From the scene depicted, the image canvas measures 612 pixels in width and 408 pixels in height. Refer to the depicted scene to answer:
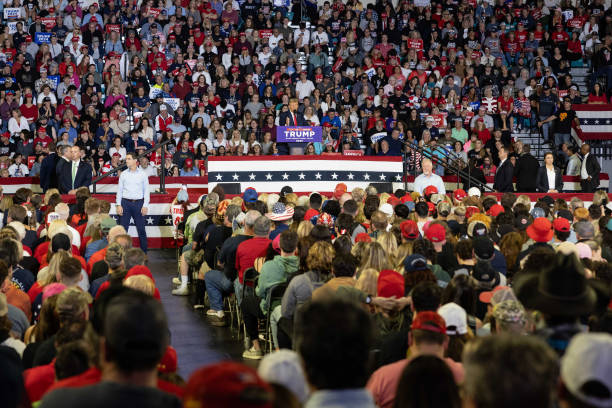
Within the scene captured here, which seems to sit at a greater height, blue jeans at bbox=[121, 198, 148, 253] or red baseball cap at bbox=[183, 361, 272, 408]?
red baseball cap at bbox=[183, 361, 272, 408]

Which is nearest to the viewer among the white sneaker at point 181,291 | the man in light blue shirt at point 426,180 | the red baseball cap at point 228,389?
the red baseball cap at point 228,389

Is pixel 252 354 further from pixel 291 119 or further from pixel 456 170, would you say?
pixel 291 119

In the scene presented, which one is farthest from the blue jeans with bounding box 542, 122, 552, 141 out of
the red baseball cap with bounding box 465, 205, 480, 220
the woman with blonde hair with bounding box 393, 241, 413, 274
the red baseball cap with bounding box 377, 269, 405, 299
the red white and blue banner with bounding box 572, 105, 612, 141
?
the red baseball cap with bounding box 377, 269, 405, 299

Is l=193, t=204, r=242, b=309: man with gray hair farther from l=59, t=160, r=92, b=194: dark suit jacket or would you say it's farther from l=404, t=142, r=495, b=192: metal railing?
l=404, t=142, r=495, b=192: metal railing

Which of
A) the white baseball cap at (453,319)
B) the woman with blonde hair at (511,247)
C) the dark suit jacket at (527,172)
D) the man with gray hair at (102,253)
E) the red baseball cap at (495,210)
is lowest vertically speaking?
the dark suit jacket at (527,172)

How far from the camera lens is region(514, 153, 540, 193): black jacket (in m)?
18.0

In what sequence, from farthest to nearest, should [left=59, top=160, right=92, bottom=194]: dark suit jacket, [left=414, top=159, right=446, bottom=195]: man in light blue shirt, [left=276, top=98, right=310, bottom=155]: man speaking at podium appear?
[left=276, top=98, right=310, bottom=155]: man speaking at podium
[left=414, top=159, right=446, bottom=195]: man in light blue shirt
[left=59, top=160, right=92, bottom=194]: dark suit jacket

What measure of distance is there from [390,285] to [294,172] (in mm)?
11148

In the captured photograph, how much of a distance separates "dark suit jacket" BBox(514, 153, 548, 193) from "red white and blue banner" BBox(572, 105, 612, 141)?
524 cm

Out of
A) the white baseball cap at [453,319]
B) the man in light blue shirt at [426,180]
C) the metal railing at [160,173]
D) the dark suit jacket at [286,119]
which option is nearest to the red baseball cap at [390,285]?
the white baseball cap at [453,319]

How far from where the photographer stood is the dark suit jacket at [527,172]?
18.0 metres

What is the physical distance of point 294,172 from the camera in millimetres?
17734

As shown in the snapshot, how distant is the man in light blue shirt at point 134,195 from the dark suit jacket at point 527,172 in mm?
8196

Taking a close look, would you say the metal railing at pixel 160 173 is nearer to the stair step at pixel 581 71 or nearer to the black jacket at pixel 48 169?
the black jacket at pixel 48 169
